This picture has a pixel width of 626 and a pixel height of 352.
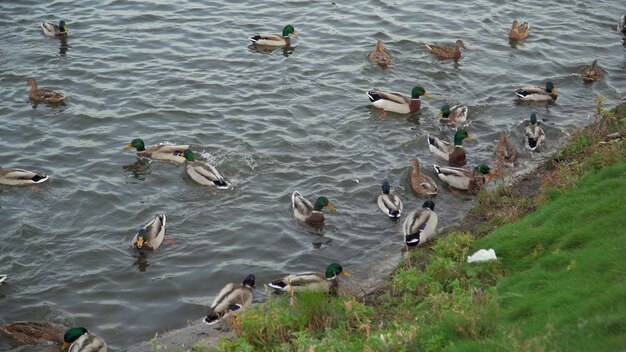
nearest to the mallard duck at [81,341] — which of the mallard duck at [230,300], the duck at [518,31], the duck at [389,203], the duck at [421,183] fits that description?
the mallard duck at [230,300]

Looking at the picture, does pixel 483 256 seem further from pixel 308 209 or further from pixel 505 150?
pixel 505 150

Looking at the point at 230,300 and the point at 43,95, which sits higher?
the point at 43,95

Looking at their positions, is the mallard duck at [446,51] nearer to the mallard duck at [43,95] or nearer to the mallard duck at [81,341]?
the mallard duck at [43,95]

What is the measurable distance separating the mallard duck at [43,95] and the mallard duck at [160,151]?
9.31 feet

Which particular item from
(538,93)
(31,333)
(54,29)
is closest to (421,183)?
(538,93)

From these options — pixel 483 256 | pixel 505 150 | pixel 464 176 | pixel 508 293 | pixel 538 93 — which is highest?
pixel 508 293

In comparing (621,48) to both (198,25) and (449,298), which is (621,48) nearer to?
(198,25)

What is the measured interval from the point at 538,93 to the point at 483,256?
944 cm

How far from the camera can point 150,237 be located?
13.5 metres

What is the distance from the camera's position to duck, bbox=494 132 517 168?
1624cm

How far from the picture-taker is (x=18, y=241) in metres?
13.6

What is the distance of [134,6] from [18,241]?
39.7 feet

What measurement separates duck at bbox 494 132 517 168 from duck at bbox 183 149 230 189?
17.5 feet

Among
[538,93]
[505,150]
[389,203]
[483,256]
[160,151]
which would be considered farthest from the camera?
[538,93]
